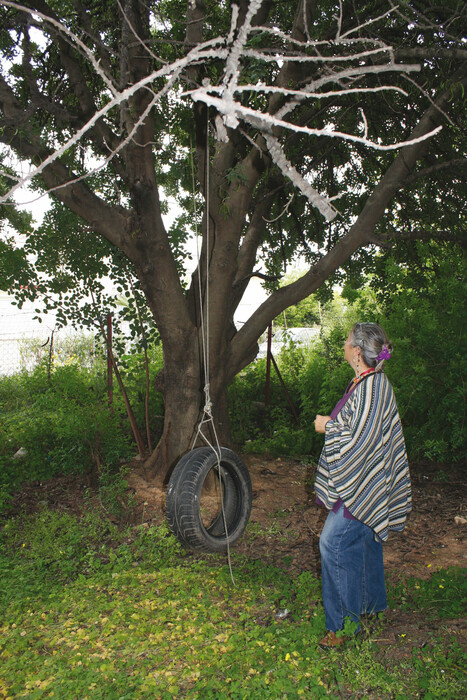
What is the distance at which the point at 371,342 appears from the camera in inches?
119

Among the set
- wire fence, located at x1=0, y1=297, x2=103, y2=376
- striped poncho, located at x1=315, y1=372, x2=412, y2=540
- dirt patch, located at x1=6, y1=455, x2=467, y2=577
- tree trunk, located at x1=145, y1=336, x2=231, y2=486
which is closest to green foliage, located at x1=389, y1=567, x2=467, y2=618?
dirt patch, located at x1=6, y1=455, x2=467, y2=577

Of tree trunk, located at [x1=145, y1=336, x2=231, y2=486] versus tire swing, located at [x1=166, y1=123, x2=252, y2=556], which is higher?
tree trunk, located at [x1=145, y1=336, x2=231, y2=486]

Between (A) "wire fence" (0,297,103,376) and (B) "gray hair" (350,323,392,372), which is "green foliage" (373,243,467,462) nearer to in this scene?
(B) "gray hair" (350,323,392,372)

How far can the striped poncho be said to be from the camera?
2.95m

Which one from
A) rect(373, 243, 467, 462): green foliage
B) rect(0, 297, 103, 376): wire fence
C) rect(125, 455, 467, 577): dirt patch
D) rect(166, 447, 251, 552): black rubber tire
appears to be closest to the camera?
rect(166, 447, 251, 552): black rubber tire

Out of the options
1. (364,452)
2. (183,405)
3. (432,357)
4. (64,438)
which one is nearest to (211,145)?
(183,405)

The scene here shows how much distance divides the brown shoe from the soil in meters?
0.24

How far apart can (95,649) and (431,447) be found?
4.45 metres

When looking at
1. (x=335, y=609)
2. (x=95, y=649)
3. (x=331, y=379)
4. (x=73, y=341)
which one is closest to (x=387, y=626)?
(x=335, y=609)

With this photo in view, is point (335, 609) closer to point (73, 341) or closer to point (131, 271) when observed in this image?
point (131, 271)

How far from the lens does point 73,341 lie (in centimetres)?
1293

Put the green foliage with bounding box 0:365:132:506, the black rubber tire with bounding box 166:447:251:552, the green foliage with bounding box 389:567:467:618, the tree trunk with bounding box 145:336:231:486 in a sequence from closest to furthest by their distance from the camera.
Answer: the green foliage with bounding box 389:567:467:618 < the black rubber tire with bounding box 166:447:251:552 < the tree trunk with bounding box 145:336:231:486 < the green foliage with bounding box 0:365:132:506

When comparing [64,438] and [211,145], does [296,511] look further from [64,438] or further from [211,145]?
[211,145]

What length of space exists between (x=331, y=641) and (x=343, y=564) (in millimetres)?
476
